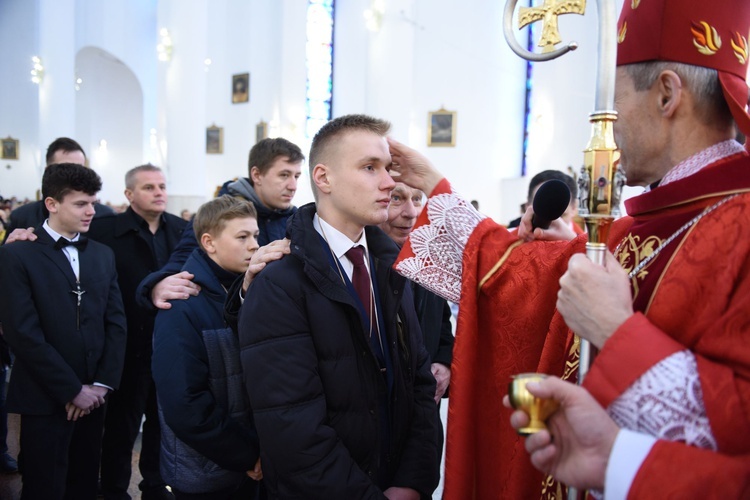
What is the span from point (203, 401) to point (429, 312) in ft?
3.65

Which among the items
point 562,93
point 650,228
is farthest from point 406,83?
point 650,228

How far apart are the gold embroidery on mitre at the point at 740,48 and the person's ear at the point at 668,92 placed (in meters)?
0.14

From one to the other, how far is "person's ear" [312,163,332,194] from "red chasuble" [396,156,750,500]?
38cm

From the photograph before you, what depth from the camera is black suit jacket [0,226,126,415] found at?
9.23ft

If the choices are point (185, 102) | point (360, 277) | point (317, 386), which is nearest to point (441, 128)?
point (185, 102)

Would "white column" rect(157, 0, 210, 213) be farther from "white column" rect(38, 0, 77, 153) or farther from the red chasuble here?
the red chasuble

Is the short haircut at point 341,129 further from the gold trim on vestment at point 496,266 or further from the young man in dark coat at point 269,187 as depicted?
the young man in dark coat at point 269,187

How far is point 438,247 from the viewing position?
69.7 inches

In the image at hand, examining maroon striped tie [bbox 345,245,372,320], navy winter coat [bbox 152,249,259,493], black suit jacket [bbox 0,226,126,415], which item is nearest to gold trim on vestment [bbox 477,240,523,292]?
maroon striped tie [bbox 345,245,372,320]

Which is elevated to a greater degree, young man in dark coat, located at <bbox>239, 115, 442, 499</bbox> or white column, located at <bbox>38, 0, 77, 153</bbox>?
white column, located at <bbox>38, 0, 77, 153</bbox>

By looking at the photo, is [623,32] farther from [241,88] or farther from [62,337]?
[241,88]

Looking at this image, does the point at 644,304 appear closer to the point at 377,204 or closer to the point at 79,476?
the point at 377,204

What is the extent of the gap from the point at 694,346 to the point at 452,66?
14.9 meters

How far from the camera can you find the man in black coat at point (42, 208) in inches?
149
